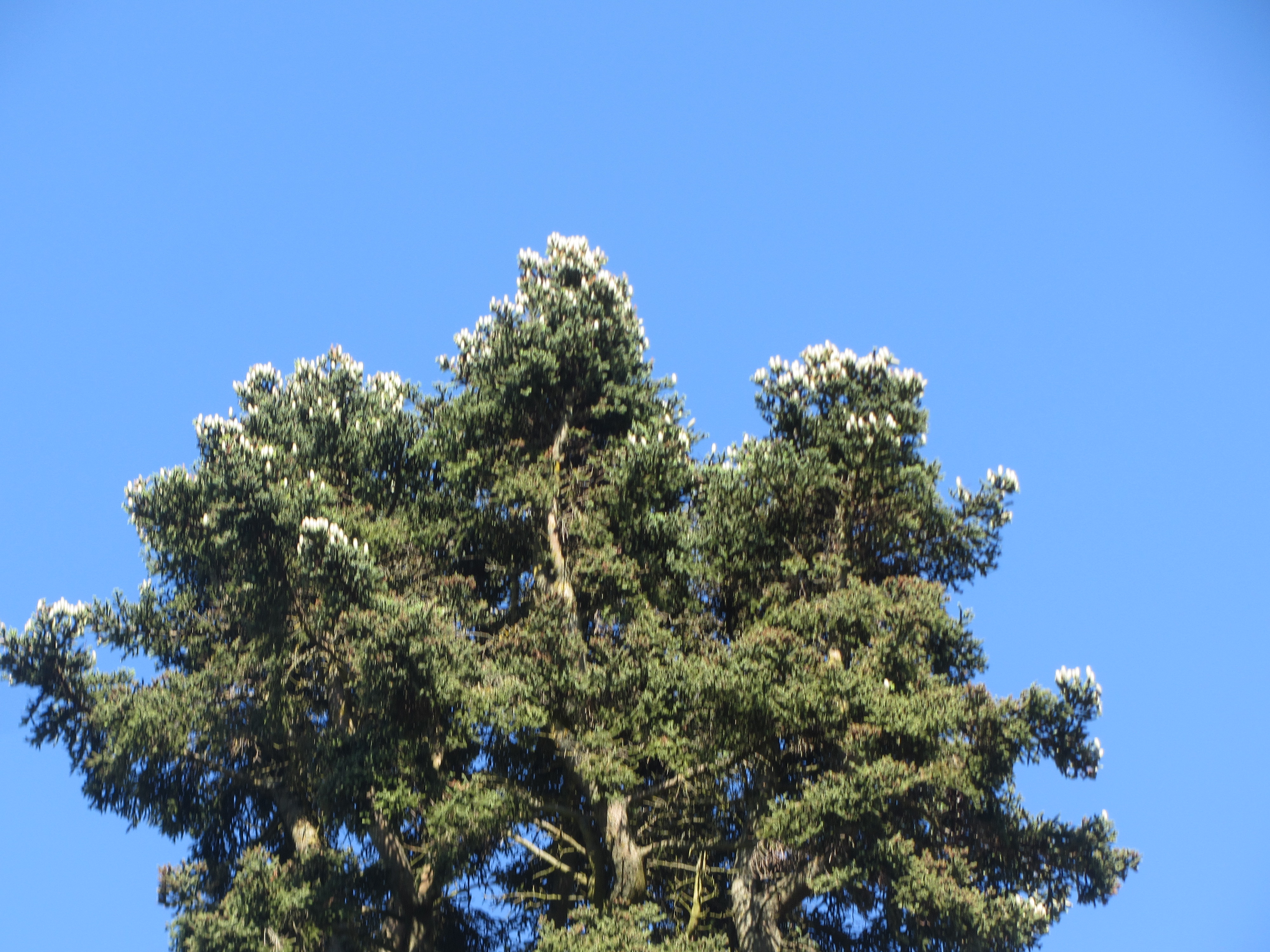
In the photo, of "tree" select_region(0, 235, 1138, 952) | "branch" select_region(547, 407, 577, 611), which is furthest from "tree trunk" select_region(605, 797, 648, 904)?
"branch" select_region(547, 407, 577, 611)

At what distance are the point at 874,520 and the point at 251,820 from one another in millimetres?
15080

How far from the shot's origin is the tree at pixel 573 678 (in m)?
23.6

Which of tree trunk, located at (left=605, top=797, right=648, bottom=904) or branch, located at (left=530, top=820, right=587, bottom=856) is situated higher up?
branch, located at (left=530, top=820, right=587, bottom=856)

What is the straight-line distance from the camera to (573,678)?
2503 centimetres

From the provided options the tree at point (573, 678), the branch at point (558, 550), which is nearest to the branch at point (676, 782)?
the tree at point (573, 678)

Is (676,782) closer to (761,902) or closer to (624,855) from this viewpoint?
(624,855)

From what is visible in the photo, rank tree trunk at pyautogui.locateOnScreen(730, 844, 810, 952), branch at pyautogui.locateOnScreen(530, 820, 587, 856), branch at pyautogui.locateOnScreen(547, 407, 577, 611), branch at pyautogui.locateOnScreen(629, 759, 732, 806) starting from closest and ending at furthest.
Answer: tree trunk at pyautogui.locateOnScreen(730, 844, 810, 952) → branch at pyautogui.locateOnScreen(629, 759, 732, 806) → branch at pyautogui.locateOnScreen(530, 820, 587, 856) → branch at pyautogui.locateOnScreen(547, 407, 577, 611)

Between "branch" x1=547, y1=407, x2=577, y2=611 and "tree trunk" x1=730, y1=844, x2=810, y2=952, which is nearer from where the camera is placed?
"tree trunk" x1=730, y1=844, x2=810, y2=952

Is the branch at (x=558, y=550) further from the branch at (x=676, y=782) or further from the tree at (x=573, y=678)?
the branch at (x=676, y=782)

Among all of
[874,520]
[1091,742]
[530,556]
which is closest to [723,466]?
[874,520]

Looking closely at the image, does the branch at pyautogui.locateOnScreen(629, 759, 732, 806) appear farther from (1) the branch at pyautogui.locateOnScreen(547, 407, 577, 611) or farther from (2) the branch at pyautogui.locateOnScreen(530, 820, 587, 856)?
(1) the branch at pyautogui.locateOnScreen(547, 407, 577, 611)

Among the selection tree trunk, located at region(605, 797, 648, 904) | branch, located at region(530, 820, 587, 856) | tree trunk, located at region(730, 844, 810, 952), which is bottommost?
tree trunk, located at region(730, 844, 810, 952)

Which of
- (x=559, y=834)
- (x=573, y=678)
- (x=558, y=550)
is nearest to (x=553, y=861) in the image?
(x=559, y=834)

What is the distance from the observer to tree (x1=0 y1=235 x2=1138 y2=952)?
23.6 metres
